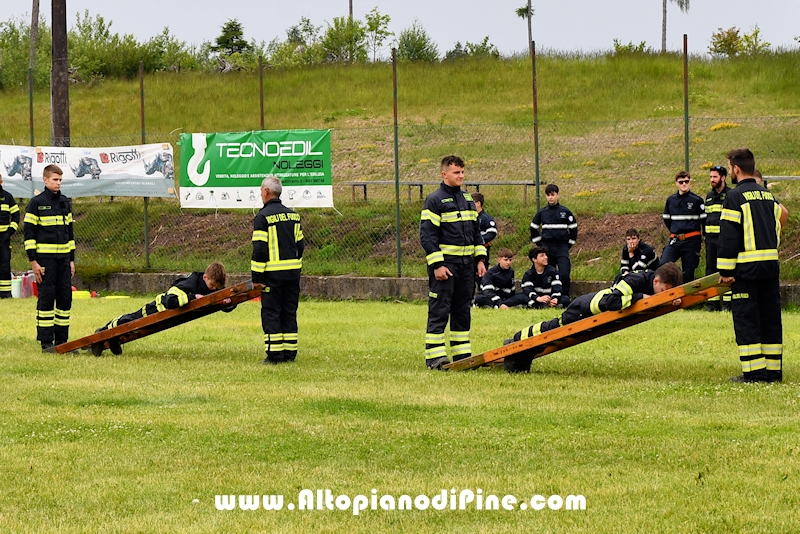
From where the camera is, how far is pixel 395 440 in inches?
310

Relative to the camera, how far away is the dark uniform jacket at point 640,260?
59.4 ft

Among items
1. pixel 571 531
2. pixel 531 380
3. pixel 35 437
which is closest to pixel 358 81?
pixel 531 380

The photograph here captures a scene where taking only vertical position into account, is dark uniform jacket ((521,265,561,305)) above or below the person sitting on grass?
below

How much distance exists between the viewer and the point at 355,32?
57.4m

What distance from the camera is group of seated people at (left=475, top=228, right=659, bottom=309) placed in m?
18.1

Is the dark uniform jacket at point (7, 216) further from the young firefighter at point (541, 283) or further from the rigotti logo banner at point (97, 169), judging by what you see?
the young firefighter at point (541, 283)

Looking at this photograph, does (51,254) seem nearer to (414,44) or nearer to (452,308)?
(452,308)

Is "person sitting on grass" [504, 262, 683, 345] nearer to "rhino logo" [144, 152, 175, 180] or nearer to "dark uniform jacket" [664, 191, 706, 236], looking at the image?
"dark uniform jacket" [664, 191, 706, 236]

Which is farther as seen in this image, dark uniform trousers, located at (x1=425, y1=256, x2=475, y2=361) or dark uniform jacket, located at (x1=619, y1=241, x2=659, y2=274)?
dark uniform jacket, located at (x1=619, y1=241, x2=659, y2=274)

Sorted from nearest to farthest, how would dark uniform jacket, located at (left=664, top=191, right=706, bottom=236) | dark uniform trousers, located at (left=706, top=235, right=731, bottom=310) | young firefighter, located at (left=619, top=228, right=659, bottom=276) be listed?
dark uniform trousers, located at (left=706, top=235, right=731, bottom=310) → dark uniform jacket, located at (left=664, top=191, right=706, bottom=236) → young firefighter, located at (left=619, top=228, right=659, bottom=276)

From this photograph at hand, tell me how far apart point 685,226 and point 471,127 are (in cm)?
873

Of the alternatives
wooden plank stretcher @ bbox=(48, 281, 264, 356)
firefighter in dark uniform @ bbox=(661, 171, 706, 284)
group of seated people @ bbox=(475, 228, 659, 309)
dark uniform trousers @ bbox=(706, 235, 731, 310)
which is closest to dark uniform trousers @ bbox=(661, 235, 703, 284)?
firefighter in dark uniform @ bbox=(661, 171, 706, 284)

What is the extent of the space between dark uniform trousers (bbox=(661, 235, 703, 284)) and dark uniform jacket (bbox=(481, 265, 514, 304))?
2394mm

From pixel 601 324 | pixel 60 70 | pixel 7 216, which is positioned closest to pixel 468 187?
pixel 60 70
